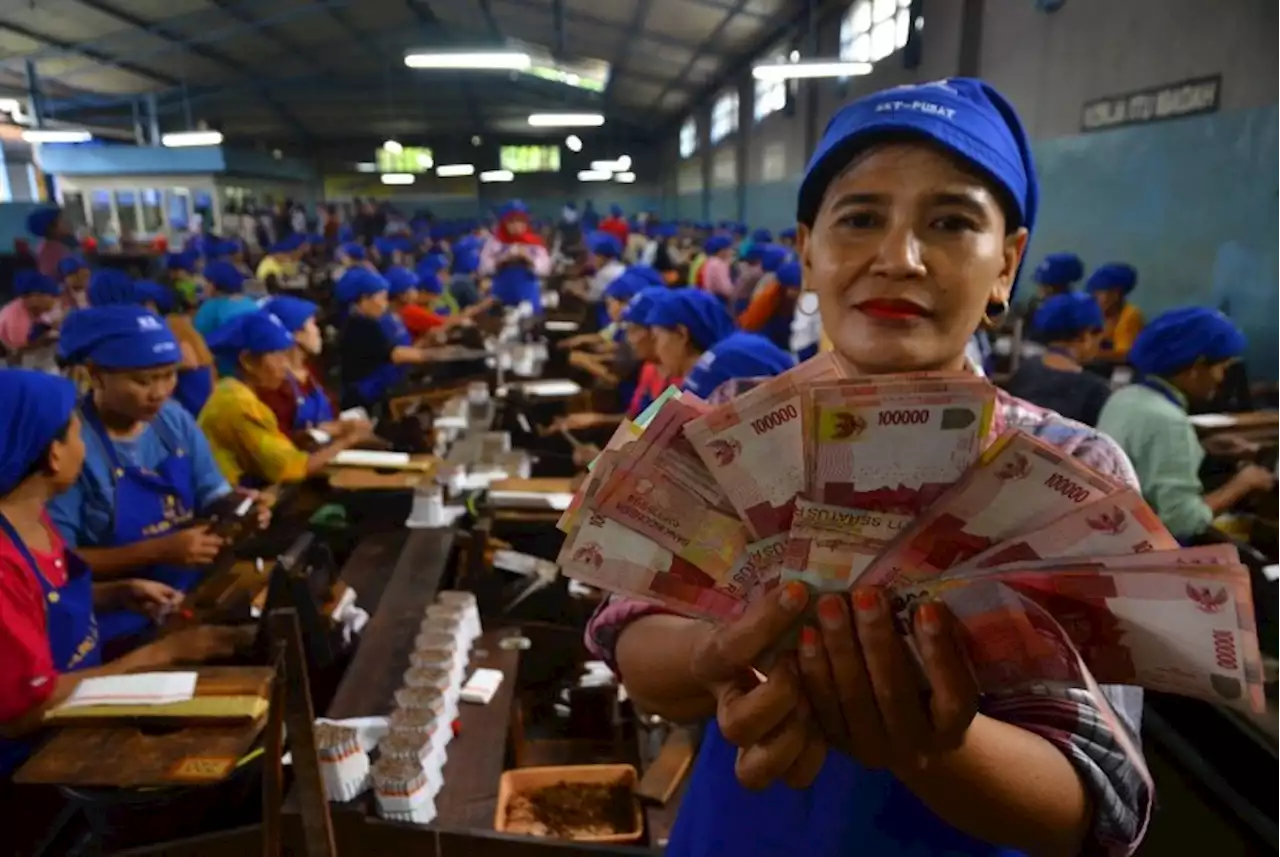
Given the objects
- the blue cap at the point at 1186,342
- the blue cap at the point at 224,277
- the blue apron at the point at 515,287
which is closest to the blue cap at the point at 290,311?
the blue cap at the point at 224,277

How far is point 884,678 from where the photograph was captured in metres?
0.66

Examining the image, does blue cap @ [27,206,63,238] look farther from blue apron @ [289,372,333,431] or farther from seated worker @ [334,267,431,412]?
blue apron @ [289,372,333,431]

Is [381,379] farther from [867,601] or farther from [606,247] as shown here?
[867,601]

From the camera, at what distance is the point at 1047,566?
0.63m

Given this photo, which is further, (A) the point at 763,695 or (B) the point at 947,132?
(B) the point at 947,132

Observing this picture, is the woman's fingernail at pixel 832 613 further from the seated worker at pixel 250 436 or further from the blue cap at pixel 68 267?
the blue cap at pixel 68 267

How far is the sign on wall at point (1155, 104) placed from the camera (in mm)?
5035

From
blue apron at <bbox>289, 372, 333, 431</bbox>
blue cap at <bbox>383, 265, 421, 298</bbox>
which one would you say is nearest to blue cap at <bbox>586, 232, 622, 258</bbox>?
blue cap at <bbox>383, 265, 421, 298</bbox>

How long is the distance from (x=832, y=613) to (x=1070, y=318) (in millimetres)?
4496

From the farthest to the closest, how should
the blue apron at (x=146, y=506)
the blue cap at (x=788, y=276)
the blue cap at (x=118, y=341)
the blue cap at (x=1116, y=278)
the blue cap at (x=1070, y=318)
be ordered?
1. the blue cap at (x=1116, y=278)
2. the blue cap at (x=788, y=276)
3. the blue cap at (x=1070, y=318)
4. the blue cap at (x=118, y=341)
5. the blue apron at (x=146, y=506)

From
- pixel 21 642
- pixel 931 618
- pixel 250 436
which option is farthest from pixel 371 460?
pixel 931 618

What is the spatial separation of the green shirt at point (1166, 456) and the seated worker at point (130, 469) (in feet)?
10.5

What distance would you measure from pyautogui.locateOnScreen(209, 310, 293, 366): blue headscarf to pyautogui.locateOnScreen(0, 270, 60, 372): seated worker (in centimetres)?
310

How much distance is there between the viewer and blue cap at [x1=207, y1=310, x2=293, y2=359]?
13.0ft
